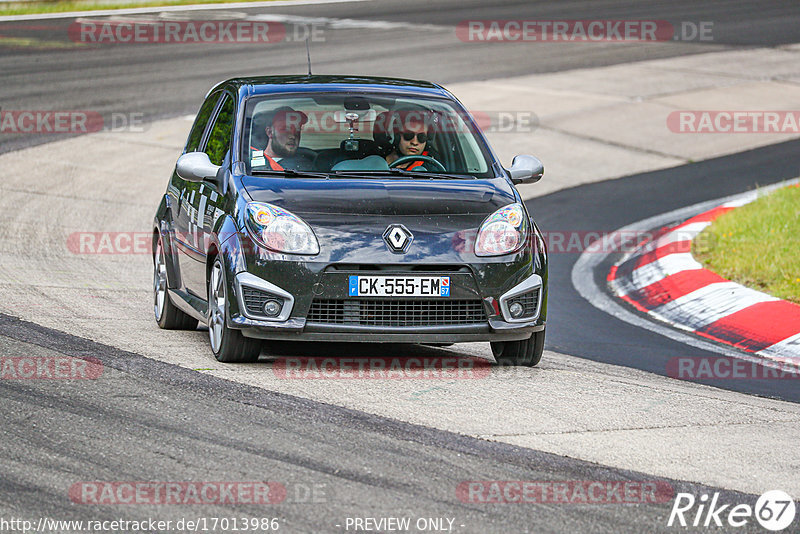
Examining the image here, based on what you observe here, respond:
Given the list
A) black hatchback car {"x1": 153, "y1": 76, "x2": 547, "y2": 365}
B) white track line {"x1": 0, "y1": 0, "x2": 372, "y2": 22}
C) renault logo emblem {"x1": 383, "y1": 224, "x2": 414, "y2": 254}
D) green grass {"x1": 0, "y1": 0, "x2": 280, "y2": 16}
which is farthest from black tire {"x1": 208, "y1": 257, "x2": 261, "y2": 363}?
green grass {"x1": 0, "y1": 0, "x2": 280, "y2": 16}

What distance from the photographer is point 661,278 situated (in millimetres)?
11219

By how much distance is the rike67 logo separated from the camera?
489 cm

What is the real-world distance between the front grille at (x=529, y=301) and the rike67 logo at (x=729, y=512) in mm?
2295

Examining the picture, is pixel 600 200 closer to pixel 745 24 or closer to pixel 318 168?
pixel 318 168

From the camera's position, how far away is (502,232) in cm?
736

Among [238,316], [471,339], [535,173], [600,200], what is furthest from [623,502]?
[600,200]

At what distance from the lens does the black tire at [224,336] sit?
7.29m

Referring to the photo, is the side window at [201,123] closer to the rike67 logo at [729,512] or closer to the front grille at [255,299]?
the front grille at [255,299]

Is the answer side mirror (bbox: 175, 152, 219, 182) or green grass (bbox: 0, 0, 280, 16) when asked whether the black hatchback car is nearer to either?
side mirror (bbox: 175, 152, 219, 182)

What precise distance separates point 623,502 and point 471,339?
228 cm
